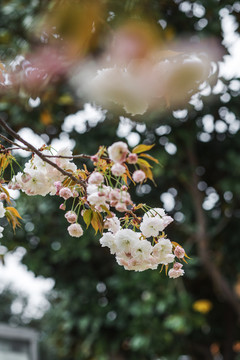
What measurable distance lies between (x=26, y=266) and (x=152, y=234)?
9.69 ft

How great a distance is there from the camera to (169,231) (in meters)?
3.52

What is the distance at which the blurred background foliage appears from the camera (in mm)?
2688

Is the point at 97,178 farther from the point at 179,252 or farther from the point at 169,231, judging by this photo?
the point at 169,231

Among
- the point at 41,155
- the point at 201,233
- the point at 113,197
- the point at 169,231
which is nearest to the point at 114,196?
the point at 113,197

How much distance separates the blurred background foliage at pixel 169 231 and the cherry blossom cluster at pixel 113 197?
4.85ft

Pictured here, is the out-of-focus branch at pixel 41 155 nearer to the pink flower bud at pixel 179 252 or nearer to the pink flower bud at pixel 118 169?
the pink flower bud at pixel 118 169

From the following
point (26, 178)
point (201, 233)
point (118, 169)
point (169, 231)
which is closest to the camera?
point (118, 169)

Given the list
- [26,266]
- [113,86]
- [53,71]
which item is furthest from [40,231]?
[113,86]

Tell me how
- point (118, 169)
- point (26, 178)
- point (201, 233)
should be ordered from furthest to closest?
point (201, 233) → point (26, 178) → point (118, 169)

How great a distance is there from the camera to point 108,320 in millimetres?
3775

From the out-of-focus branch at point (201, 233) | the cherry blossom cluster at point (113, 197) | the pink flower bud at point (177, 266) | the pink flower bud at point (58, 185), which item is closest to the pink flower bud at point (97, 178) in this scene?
the cherry blossom cluster at point (113, 197)

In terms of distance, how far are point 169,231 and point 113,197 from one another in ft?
9.43

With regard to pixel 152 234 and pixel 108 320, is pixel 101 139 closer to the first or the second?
pixel 108 320

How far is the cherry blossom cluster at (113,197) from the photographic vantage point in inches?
28.0
